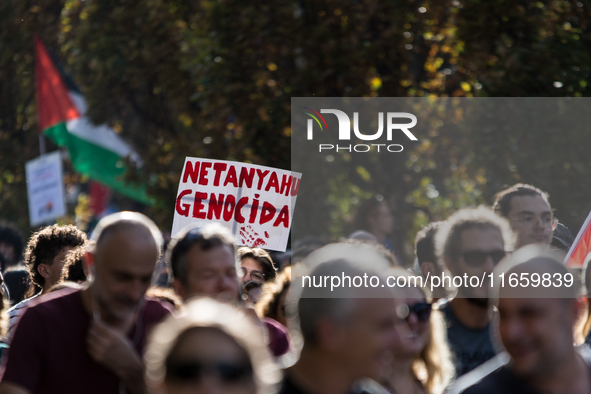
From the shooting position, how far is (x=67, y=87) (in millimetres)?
17031

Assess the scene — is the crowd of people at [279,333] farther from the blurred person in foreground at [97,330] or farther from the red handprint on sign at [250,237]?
the red handprint on sign at [250,237]

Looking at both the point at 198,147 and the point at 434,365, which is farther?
the point at 198,147

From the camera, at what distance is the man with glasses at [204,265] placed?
13.6 ft

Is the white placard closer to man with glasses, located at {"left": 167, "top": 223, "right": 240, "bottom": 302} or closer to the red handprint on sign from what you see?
the red handprint on sign

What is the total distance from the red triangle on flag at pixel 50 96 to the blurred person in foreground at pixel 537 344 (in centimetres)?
1435

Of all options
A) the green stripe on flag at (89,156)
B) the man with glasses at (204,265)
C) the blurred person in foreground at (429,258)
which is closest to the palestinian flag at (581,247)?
the blurred person in foreground at (429,258)

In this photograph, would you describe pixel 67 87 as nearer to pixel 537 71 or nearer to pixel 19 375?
pixel 537 71

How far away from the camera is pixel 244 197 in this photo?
6711 mm

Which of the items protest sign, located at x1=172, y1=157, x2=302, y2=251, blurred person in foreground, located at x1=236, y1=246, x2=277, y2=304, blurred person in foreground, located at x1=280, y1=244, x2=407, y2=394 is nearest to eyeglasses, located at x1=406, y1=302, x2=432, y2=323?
blurred person in foreground, located at x1=280, y1=244, x2=407, y2=394

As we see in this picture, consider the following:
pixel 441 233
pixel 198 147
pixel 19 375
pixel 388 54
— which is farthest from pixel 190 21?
pixel 19 375

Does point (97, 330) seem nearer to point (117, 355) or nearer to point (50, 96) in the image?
point (117, 355)

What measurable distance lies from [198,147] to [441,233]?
262 inches

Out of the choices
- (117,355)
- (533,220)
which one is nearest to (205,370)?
(117,355)

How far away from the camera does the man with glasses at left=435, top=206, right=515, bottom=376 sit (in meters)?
4.57
